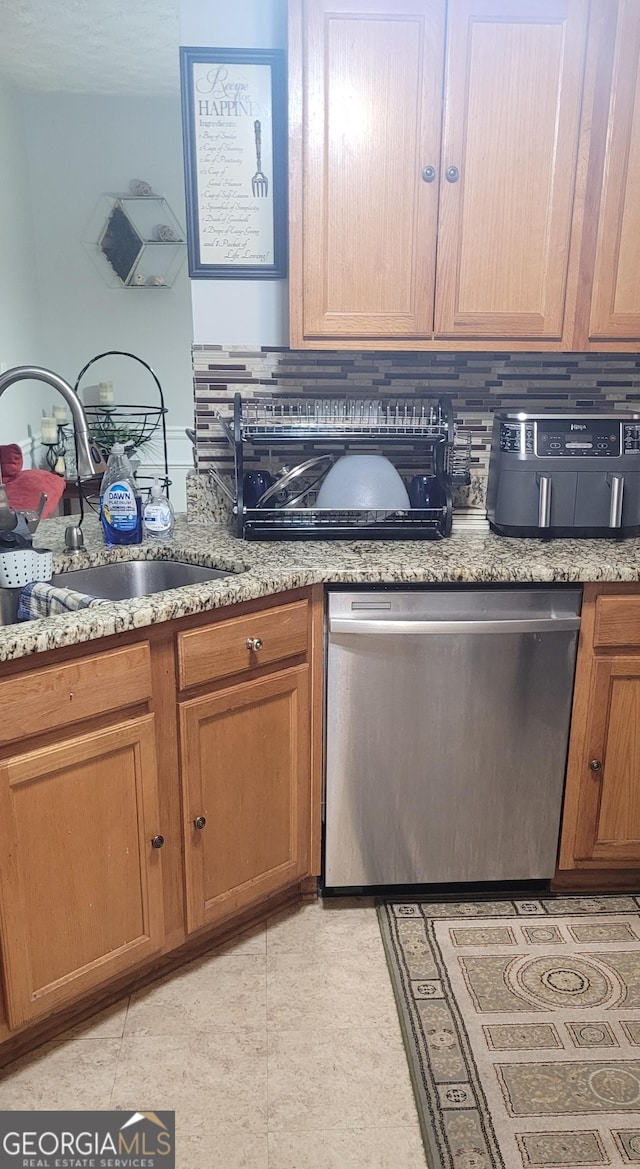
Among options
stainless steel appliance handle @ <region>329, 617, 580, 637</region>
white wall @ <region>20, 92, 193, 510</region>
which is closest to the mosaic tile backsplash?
stainless steel appliance handle @ <region>329, 617, 580, 637</region>

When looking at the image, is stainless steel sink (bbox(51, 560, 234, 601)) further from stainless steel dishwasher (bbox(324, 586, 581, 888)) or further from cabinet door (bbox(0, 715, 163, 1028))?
cabinet door (bbox(0, 715, 163, 1028))

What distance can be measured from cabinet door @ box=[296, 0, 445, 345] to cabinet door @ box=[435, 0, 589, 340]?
0.05 metres

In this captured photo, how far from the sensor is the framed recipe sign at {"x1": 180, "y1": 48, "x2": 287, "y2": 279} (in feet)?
6.98

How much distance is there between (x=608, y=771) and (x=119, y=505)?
1362 mm

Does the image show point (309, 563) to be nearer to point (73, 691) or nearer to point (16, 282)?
point (73, 691)

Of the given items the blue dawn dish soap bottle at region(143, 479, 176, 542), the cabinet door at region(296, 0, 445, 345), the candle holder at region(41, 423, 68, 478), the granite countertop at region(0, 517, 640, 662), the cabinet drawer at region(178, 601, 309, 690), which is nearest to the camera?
the granite countertop at region(0, 517, 640, 662)

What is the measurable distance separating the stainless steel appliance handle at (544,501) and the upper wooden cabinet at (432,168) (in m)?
0.35

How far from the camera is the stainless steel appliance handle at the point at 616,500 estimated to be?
2.13 meters

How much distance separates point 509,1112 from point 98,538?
1.56 metres

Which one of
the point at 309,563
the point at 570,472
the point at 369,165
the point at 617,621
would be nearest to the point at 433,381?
the point at 570,472

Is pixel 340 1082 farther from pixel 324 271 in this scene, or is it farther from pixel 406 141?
pixel 406 141

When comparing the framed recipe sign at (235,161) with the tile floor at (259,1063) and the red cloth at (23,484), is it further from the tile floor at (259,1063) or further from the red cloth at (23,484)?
the tile floor at (259,1063)

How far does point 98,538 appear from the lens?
2.19m

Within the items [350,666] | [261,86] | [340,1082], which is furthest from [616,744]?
[261,86]
